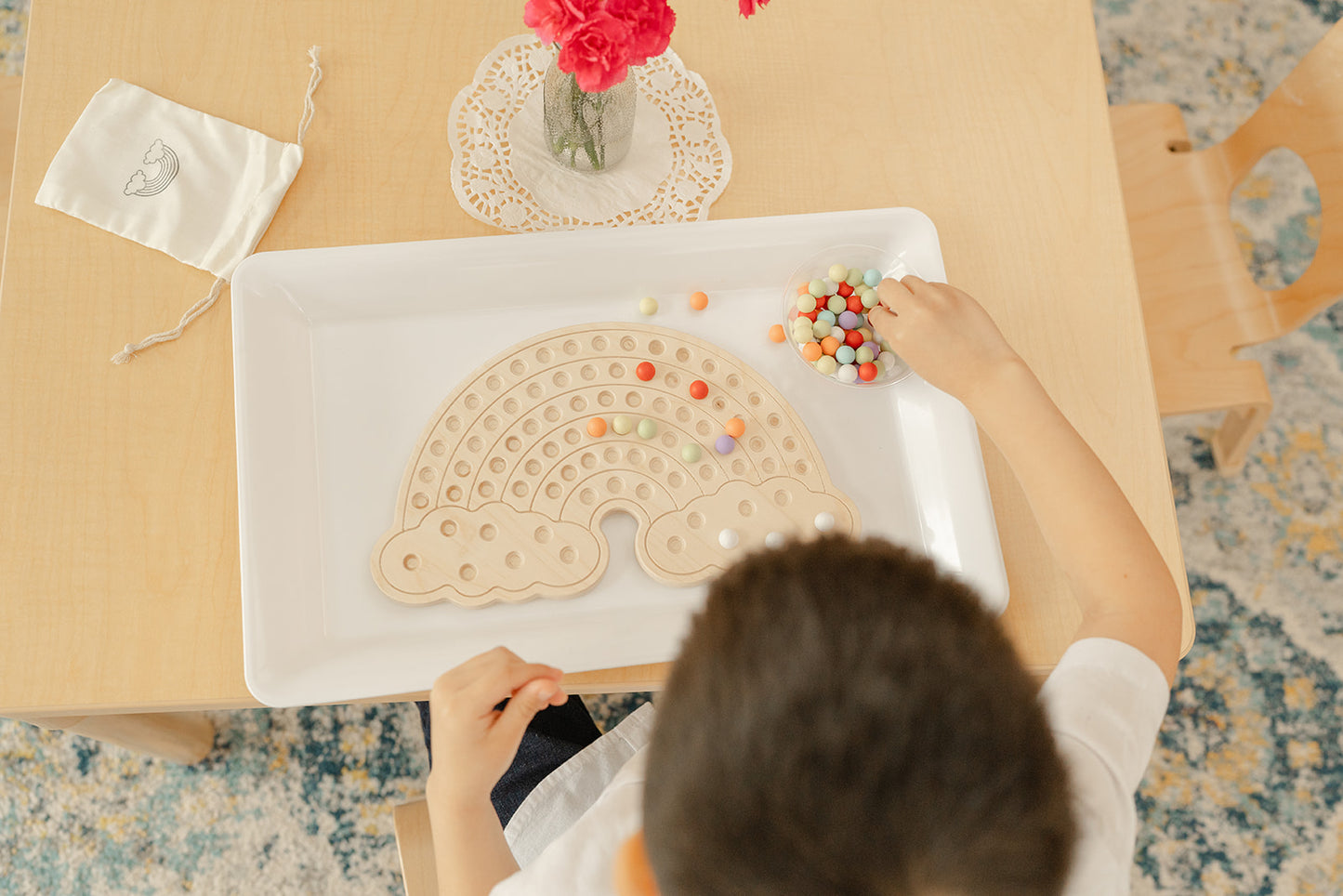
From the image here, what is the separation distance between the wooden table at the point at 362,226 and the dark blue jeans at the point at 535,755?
184 millimetres

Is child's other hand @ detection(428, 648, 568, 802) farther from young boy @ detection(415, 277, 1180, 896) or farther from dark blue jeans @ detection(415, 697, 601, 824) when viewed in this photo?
dark blue jeans @ detection(415, 697, 601, 824)

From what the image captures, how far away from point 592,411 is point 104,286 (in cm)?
44

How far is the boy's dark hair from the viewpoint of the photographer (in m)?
0.40

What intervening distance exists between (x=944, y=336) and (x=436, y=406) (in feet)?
1.37

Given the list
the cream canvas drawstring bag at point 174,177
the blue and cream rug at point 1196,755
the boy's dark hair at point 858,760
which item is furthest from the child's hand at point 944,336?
the blue and cream rug at point 1196,755

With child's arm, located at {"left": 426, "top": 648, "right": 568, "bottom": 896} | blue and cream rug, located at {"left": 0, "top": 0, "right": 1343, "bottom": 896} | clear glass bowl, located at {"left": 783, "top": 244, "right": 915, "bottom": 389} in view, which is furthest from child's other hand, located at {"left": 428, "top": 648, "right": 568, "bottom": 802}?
blue and cream rug, located at {"left": 0, "top": 0, "right": 1343, "bottom": 896}

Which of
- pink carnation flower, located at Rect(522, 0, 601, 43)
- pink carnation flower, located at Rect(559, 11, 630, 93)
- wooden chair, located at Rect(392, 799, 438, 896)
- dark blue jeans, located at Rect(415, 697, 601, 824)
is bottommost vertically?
wooden chair, located at Rect(392, 799, 438, 896)

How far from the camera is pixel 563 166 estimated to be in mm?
833

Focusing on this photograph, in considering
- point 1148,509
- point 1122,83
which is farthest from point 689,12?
point 1122,83

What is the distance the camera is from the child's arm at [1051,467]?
662mm

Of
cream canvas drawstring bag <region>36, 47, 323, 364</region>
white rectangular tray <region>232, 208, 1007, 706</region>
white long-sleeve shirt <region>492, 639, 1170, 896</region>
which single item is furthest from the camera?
cream canvas drawstring bag <region>36, 47, 323, 364</region>

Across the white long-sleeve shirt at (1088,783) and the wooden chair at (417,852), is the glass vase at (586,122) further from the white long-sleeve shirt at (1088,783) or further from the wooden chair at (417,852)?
the wooden chair at (417,852)

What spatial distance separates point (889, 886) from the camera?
0.41 metres

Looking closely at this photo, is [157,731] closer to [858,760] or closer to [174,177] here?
[174,177]
